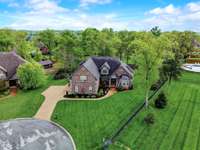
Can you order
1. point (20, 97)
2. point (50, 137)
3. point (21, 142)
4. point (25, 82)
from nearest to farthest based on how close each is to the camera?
point (21, 142), point (50, 137), point (20, 97), point (25, 82)

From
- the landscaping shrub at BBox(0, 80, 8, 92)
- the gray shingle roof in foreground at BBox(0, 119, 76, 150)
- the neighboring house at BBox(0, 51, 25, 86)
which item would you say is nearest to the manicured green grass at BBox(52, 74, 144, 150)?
the gray shingle roof in foreground at BBox(0, 119, 76, 150)

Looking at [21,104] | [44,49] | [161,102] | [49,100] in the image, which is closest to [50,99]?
[49,100]

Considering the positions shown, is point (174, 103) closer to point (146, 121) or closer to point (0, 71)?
point (146, 121)

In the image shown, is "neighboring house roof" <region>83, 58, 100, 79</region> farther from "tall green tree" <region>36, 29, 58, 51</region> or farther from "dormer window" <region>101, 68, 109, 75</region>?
"tall green tree" <region>36, 29, 58, 51</region>

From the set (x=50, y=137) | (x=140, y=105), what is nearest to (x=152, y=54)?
(x=140, y=105)

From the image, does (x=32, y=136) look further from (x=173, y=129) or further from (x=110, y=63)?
(x=110, y=63)

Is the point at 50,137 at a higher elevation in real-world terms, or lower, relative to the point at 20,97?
higher

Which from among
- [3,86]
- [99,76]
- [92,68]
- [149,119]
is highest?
[92,68]
